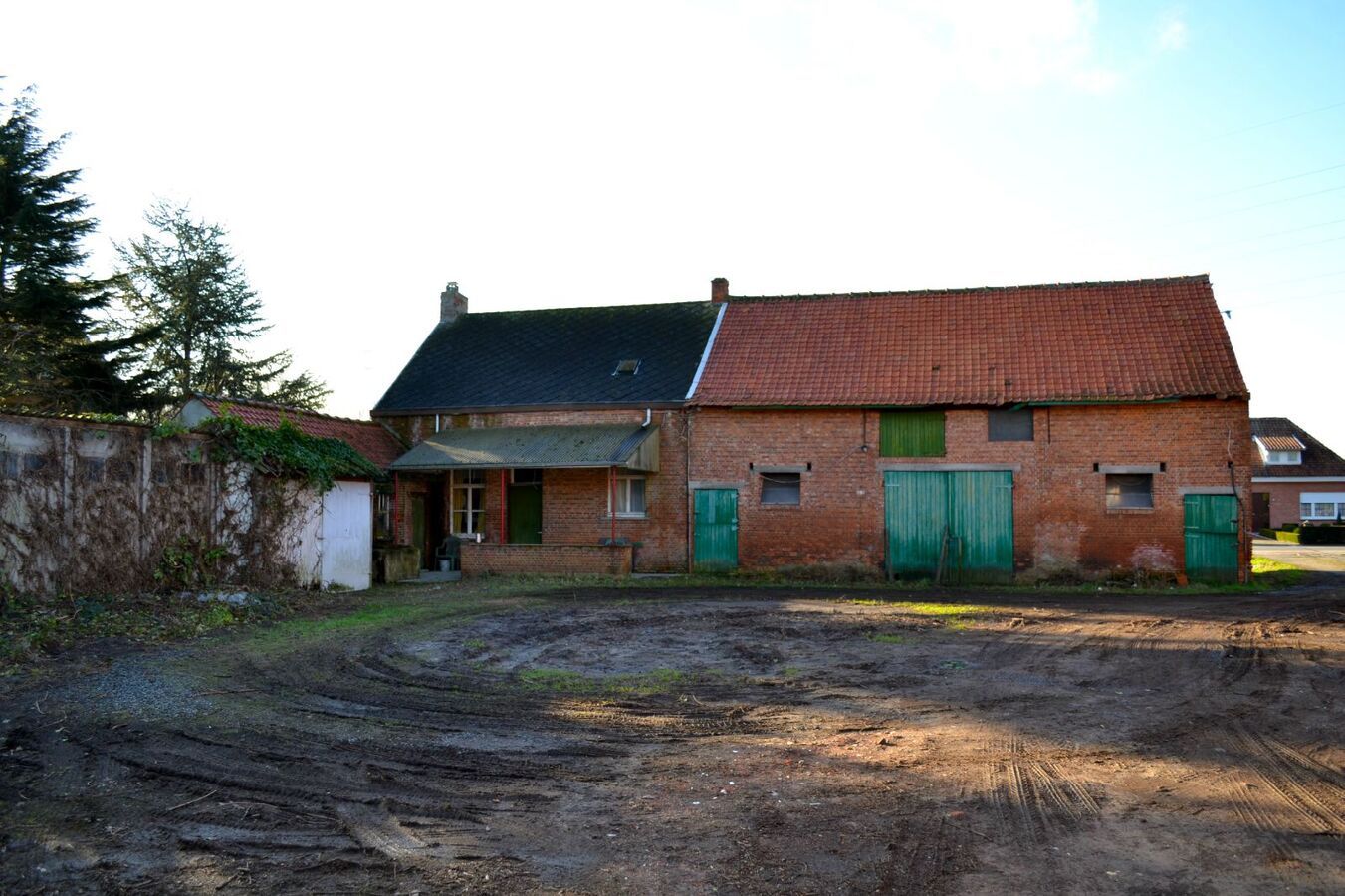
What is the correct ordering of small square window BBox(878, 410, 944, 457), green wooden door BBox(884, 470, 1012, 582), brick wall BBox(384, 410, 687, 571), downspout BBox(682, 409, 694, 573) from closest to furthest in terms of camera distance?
1. green wooden door BBox(884, 470, 1012, 582)
2. small square window BBox(878, 410, 944, 457)
3. downspout BBox(682, 409, 694, 573)
4. brick wall BBox(384, 410, 687, 571)

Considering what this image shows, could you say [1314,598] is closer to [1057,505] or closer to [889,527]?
[1057,505]

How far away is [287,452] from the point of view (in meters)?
16.3

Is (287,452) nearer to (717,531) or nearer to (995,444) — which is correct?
(717,531)

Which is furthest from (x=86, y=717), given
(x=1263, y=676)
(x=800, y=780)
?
(x=1263, y=676)

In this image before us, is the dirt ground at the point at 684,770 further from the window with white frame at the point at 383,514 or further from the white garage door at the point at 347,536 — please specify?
the window with white frame at the point at 383,514

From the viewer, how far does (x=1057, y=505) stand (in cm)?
1934

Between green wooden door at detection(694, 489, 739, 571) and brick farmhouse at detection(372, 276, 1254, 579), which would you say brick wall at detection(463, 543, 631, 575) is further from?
green wooden door at detection(694, 489, 739, 571)

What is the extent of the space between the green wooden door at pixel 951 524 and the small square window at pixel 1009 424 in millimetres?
805

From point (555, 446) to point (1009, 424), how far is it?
10060 millimetres

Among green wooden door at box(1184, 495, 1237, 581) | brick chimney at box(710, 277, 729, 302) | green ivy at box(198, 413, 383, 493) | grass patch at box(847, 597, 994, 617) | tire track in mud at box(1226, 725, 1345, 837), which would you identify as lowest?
grass patch at box(847, 597, 994, 617)

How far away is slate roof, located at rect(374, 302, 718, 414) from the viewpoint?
22.5m

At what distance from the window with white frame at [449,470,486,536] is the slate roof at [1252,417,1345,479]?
40700 millimetres

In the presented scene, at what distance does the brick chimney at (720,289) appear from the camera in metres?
25.2

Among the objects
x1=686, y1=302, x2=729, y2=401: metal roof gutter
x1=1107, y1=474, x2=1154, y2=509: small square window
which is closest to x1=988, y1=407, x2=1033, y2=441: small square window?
x1=1107, y1=474, x2=1154, y2=509: small square window
